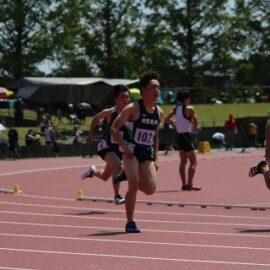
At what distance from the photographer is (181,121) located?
63.7 feet

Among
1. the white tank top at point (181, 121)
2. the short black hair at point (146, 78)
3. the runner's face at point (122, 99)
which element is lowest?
the white tank top at point (181, 121)

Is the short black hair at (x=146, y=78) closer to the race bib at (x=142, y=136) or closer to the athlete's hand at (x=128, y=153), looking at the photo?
the race bib at (x=142, y=136)

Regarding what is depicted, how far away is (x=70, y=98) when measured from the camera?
52594mm

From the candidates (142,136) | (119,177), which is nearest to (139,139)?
(142,136)

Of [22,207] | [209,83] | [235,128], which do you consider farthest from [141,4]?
[22,207]

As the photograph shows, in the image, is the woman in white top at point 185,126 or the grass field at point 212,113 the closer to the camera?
the woman in white top at point 185,126

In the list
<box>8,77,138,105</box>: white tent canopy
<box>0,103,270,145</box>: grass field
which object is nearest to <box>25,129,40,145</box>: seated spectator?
<box>0,103,270,145</box>: grass field

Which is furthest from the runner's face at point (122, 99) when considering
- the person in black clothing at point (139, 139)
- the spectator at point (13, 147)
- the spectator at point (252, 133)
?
the spectator at point (252, 133)

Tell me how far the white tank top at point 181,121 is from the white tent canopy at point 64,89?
104ft

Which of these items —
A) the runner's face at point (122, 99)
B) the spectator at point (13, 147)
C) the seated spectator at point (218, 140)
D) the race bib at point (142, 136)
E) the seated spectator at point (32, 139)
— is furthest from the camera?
the seated spectator at point (218, 140)

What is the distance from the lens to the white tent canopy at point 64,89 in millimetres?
51312

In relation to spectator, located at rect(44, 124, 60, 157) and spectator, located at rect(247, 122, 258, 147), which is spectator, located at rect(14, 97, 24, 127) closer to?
spectator, located at rect(44, 124, 60, 157)

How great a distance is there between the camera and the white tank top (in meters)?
19.4

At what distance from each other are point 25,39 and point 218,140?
68.1 feet
